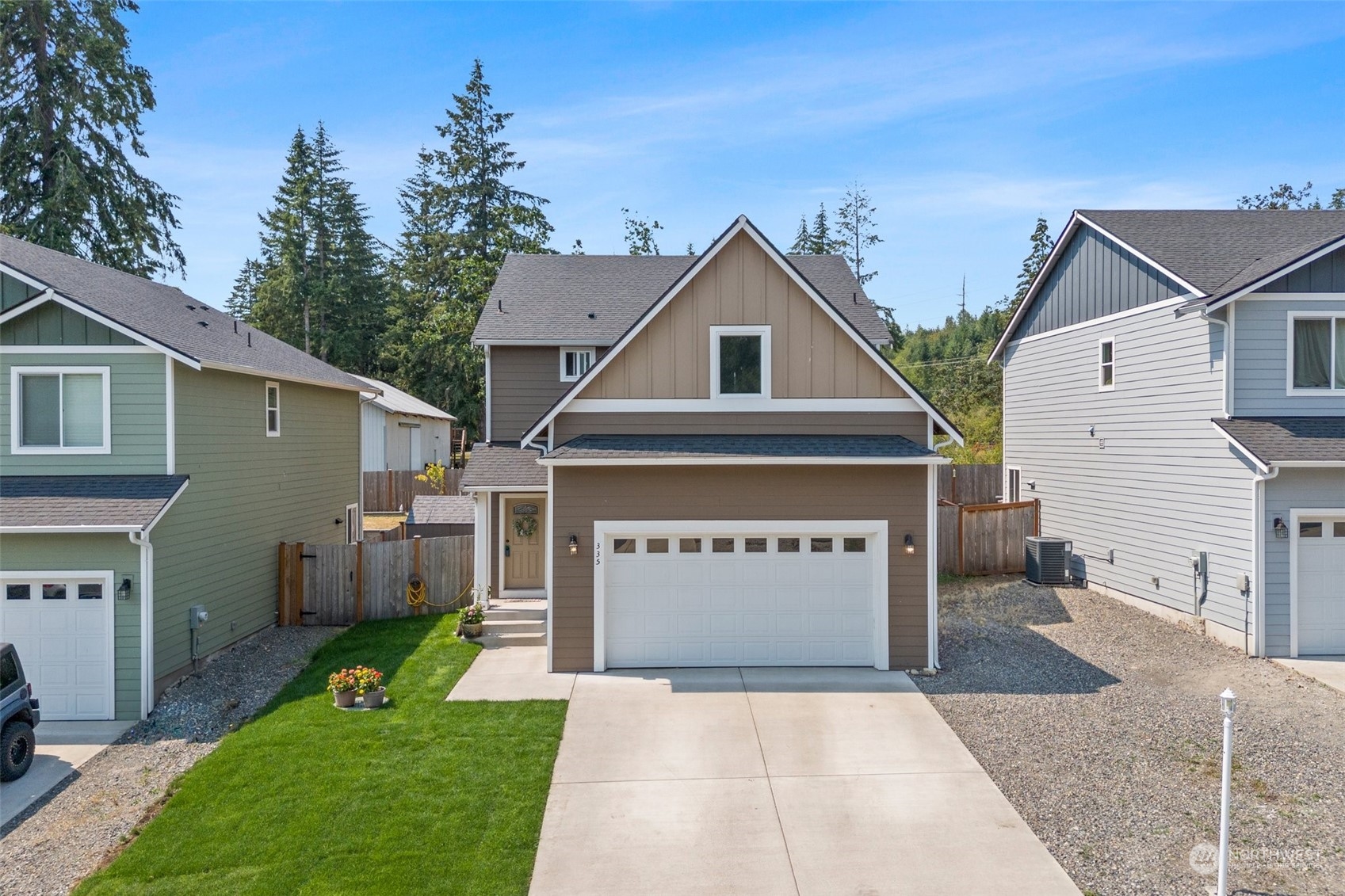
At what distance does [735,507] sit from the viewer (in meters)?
11.5

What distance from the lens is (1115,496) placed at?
52.5ft

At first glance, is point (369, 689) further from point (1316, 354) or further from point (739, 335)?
point (1316, 354)

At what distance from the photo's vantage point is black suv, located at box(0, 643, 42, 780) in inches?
332

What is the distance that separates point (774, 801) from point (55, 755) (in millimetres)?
8687

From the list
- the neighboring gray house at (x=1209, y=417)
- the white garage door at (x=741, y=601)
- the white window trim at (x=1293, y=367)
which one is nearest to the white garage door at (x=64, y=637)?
the white garage door at (x=741, y=601)

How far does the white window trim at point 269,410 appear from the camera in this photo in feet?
47.9

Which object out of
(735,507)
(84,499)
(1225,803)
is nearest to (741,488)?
(735,507)

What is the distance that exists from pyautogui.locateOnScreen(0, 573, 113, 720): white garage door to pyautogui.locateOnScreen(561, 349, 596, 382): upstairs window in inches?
332

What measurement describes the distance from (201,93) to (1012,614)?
1881 centimetres

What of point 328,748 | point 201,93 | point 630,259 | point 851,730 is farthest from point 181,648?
point 630,259

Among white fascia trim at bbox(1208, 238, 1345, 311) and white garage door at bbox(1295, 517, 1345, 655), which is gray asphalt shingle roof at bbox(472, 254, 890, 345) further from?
white garage door at bbox(1295, 517, 1345, 655)

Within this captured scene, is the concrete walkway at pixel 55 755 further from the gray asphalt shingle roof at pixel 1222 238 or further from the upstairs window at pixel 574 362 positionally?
the gray asphalt shingle roof at pixel 1222 238

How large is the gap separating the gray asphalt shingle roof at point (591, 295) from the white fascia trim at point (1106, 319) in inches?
180

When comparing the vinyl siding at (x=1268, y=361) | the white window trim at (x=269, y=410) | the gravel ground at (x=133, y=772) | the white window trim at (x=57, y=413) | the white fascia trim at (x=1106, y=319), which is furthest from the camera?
the white window trim at (x=269, y=410)
